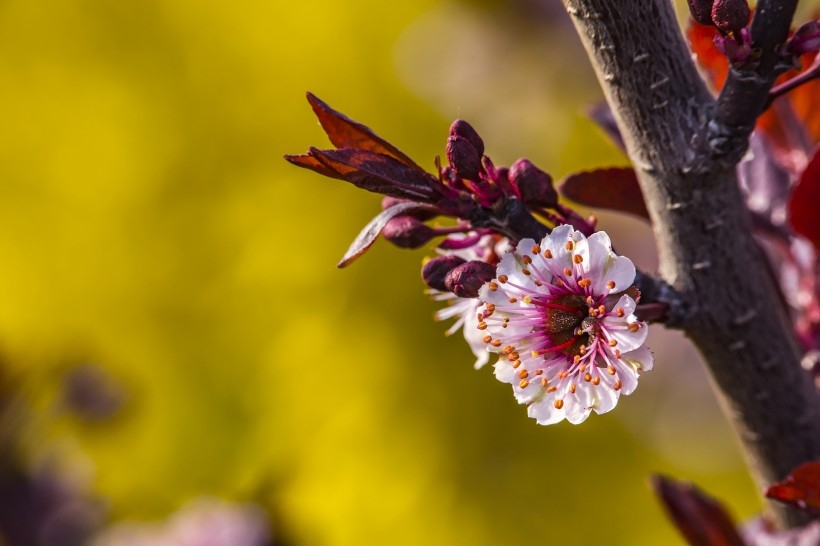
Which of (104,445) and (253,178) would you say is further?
(253,178)

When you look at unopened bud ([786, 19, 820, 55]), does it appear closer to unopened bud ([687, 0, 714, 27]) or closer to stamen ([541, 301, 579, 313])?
unopened bud ([687, 0, 714, 27])

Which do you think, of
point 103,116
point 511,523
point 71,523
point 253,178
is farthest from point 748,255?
point 103,116

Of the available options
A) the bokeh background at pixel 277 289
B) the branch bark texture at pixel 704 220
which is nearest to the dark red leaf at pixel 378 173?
the branch bark texture at pixel 704 220

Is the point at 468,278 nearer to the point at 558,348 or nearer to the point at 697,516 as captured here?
the point at 558,348

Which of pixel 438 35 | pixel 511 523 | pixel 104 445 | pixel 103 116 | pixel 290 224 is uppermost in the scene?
pixel 103 116

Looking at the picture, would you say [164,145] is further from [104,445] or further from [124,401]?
[124,401]
